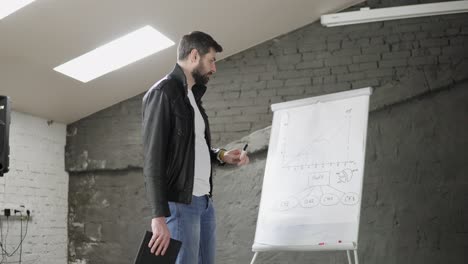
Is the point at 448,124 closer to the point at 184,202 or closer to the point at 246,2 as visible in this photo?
the point at 246,2

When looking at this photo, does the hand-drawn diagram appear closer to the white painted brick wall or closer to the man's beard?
the man's beard

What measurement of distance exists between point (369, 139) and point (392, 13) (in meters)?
1.06

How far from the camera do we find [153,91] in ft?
6.07

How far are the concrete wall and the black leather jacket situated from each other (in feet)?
7.92

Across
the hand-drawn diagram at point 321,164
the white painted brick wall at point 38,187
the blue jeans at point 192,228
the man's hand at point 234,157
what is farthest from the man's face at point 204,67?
the white painted brick wall at point 38,187

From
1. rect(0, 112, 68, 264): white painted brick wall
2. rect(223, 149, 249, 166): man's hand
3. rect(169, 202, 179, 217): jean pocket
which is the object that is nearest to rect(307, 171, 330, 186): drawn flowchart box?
rect(223, 149, 249, 166): man's hand

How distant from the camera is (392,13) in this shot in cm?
416

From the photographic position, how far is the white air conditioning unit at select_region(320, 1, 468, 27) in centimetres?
405

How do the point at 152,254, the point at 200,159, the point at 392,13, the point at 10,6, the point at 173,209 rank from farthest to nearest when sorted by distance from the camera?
1. the point at 392,13
2. the point at 10,6
3. the point at 200,159
4. the point at 173,209
5. the point at 152,254

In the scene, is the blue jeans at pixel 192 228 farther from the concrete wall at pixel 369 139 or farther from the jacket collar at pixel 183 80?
the concrete wall at pixel 369 139

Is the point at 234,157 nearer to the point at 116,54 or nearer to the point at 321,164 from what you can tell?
the point at 321,164

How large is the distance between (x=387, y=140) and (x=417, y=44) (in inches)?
33.6

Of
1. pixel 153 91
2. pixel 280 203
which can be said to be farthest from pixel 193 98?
pixel 280 203

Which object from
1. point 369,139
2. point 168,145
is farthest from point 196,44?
point 369,139
